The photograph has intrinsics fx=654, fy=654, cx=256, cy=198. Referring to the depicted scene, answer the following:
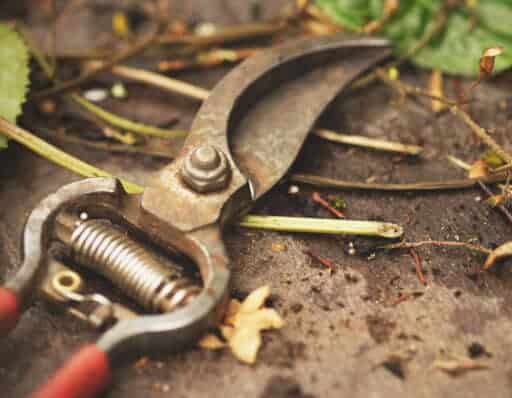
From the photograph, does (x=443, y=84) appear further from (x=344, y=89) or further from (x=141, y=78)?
(x=141, y=78)

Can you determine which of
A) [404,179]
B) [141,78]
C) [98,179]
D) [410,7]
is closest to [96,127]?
[141,78]

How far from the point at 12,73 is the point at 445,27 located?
120 centimetres

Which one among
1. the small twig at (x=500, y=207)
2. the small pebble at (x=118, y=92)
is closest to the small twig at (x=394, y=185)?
the small twig at (x=500, y=207)

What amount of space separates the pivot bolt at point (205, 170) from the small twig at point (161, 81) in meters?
0.45

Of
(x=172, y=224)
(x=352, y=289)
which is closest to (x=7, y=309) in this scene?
(x=172, y=224)

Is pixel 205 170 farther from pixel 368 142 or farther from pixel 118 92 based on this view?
pixel 118 92

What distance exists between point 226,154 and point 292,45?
0.41 meters

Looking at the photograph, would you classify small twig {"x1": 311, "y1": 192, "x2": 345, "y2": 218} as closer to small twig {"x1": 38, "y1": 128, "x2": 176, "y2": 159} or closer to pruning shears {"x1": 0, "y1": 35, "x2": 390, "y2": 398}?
pruning shears {"x1": 0, "y1": 35, "x2": 390, "y2": 398}

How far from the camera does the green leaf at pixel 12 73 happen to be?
1.52 meters

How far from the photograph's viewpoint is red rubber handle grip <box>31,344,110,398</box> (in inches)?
40.9

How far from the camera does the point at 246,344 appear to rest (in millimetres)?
1242

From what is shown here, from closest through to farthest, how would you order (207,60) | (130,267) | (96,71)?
(130,267) → (96,71) → (207,60)

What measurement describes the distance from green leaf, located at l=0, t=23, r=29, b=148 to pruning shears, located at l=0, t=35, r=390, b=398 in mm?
361

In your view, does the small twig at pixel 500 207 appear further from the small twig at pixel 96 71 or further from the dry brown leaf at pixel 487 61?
the small twig at pixel 96 71
